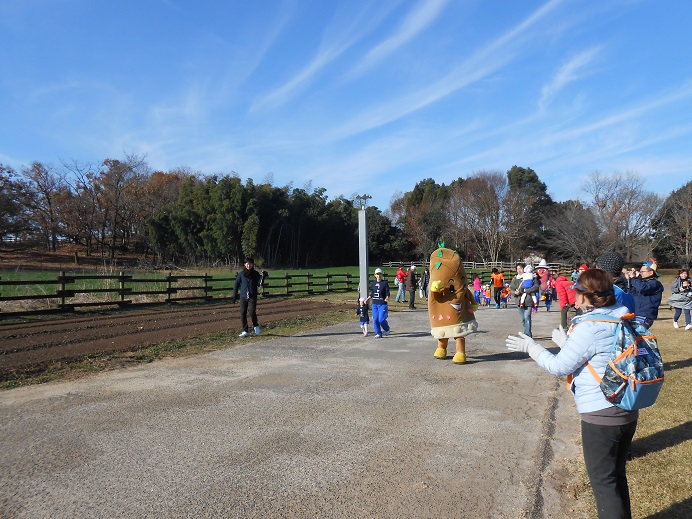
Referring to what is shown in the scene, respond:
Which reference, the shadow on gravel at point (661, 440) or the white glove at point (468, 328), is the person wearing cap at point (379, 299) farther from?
the shadow on gravel at point (661, 440)

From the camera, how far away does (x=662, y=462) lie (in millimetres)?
3914

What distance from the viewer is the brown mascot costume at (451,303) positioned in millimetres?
7840

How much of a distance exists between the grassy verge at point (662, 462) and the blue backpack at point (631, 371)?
1.07 metres

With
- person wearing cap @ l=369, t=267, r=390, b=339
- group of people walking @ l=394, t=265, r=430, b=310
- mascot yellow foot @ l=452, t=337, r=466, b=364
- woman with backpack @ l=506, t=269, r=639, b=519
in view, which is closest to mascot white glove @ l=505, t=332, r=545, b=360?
woman with backpack @ l=506, t=269, r=639, b=519

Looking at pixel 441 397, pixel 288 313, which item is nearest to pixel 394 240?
pixel 288 313

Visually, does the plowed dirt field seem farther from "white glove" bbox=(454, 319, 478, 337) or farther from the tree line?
the tree line

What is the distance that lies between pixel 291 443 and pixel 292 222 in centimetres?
5029

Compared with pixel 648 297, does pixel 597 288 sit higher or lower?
higher

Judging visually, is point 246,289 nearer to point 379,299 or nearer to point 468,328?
point 379,299

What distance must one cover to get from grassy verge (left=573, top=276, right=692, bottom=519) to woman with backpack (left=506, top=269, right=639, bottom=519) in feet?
1.98

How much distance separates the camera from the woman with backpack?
265 cm

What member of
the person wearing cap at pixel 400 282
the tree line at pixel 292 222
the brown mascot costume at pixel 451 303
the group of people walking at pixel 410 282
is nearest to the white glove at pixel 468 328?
the brown mascot costume at pixel 451 303

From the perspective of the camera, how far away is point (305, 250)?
57812mm

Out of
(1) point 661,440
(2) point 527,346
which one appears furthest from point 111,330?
(1) point 661,440
